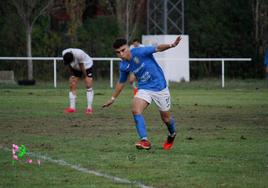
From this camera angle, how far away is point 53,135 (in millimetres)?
16594

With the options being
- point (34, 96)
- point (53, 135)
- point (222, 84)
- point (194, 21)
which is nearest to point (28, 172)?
point (53, 135)

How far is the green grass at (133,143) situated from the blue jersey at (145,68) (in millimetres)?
1026

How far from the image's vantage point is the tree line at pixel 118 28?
43781 millimetres

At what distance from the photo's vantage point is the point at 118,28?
47562 millimetres

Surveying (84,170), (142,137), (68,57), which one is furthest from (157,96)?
(68,57)

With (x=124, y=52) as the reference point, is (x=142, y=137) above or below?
below

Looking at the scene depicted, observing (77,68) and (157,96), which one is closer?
(157,96)

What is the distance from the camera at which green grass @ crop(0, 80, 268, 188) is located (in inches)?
433

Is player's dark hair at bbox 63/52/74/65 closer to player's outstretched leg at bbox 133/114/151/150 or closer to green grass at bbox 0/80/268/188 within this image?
green grass at bbox 0/80/268/188

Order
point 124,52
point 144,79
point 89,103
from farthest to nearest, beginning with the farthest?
1. point 89,103
2. point 144,79
3. point 124,52

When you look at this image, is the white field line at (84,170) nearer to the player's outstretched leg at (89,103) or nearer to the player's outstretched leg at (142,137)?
the player's outstretched leg at (142,137)

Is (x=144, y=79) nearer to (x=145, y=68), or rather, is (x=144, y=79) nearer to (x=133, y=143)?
(x=145, y=68)

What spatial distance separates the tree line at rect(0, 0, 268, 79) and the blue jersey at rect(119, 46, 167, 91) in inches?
1067

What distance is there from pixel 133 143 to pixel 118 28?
32.7 metres
